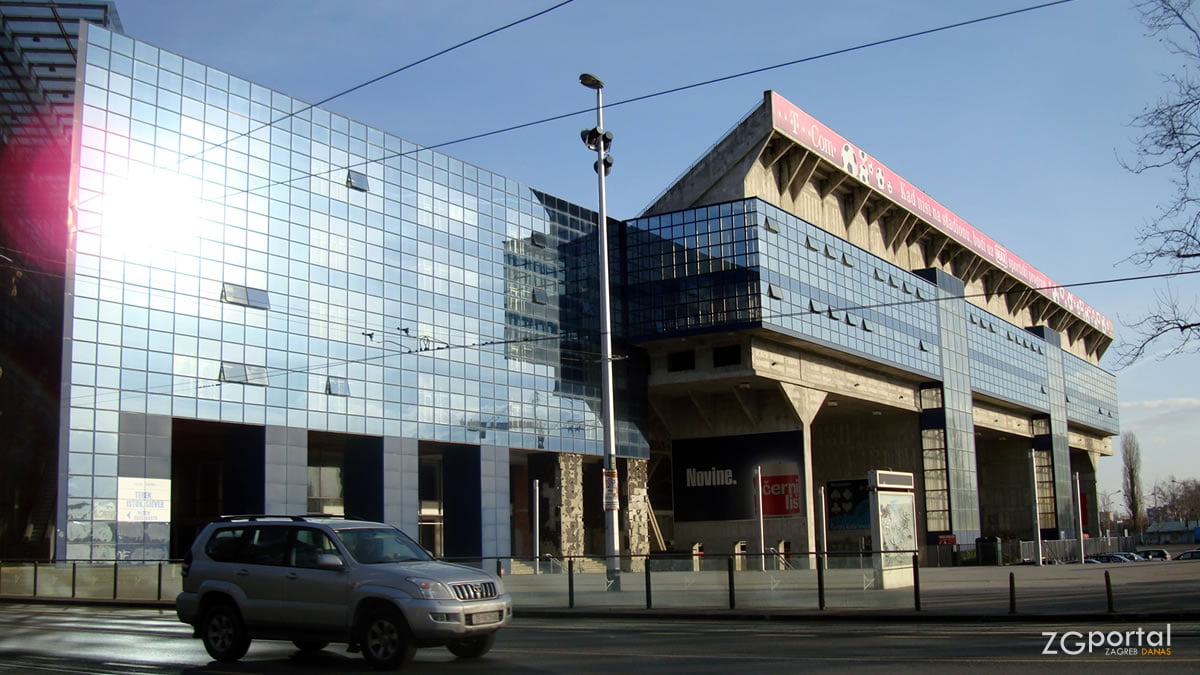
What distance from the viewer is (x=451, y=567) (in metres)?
13.9

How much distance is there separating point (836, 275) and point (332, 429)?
31.8 metres

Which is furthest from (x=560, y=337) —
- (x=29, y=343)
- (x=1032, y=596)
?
(x=1032, y=596)

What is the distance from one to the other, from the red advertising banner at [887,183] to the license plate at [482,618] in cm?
4612

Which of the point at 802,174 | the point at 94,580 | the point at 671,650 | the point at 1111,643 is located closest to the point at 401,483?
the point at 94,580

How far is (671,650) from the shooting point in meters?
14.9

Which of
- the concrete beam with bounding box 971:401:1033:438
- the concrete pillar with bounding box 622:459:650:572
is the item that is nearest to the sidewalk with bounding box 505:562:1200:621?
the concrete pillar with bounding box 622:459:650:572

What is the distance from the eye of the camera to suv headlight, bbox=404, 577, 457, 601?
13.0m

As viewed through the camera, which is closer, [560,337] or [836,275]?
[560,337]

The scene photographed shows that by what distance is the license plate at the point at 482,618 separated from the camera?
43.3 ft

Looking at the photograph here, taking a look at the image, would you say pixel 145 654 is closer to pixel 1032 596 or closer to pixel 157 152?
pixel 1032 596

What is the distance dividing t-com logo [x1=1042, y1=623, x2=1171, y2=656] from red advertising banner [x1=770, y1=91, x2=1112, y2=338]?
4064 cm

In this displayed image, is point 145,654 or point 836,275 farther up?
point 836,275

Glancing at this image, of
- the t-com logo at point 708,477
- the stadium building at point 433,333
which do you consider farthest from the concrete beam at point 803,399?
the t-com logo at point 708,477

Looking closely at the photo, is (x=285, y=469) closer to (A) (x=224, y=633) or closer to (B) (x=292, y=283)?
(B) (x=292, y=283)
